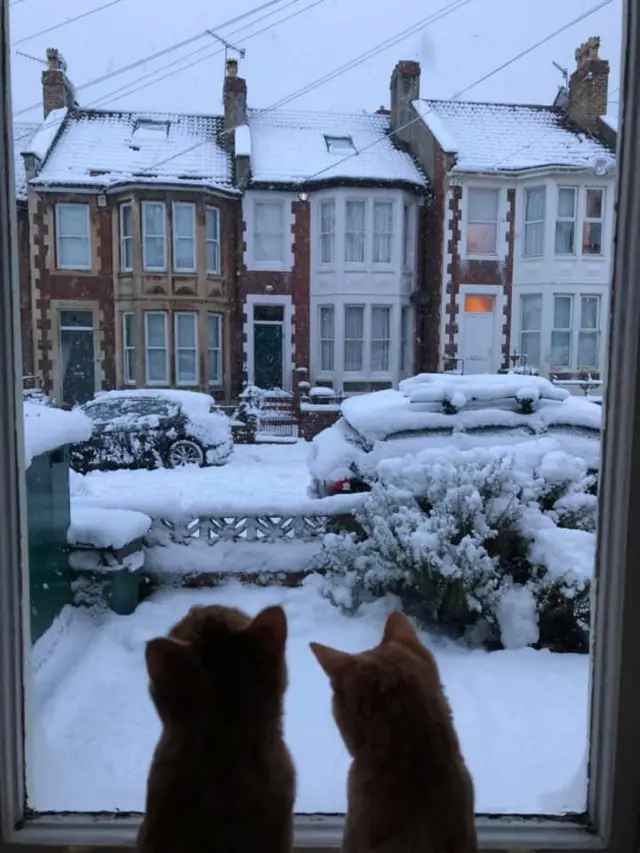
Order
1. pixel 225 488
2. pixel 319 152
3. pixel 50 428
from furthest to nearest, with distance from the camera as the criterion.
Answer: pixel 319 152, pixel 225 488, pixel 50 428

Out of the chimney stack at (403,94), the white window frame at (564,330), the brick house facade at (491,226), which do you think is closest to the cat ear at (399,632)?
the white window frame at (564,330)

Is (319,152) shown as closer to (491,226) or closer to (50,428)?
(491,226)

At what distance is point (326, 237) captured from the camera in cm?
651

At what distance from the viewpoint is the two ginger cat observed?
0.51m

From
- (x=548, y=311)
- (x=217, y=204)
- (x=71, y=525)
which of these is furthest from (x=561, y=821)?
(x=217, y=204)

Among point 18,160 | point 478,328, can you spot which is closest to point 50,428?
point 18,160

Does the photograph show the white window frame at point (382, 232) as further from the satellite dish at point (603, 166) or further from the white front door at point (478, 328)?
the satellite dish at point (603, 166)

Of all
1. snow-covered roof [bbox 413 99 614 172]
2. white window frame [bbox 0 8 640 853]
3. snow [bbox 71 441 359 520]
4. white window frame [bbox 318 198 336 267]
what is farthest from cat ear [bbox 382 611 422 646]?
white window frame [bbox 318 198 336 267]

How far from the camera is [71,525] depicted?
6.35 feet

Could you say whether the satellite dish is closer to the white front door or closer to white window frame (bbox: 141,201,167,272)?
the white front door

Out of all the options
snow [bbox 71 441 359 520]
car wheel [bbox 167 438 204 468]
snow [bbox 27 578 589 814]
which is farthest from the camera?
car wheel [bbox 167 438 204 468]

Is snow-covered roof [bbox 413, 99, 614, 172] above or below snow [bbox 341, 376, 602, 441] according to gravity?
above

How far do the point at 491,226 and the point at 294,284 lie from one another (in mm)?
1813

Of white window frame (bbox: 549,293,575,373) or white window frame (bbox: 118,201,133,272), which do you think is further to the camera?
white window frame (bbox: 118,201,133,272)
